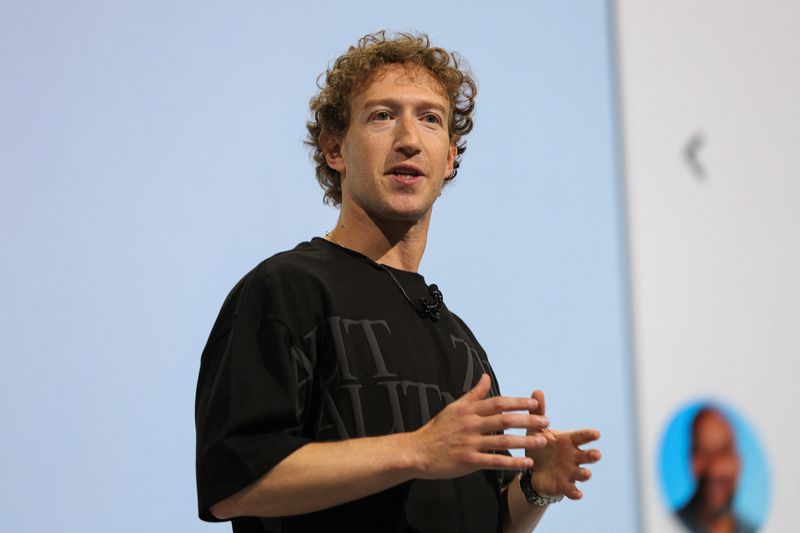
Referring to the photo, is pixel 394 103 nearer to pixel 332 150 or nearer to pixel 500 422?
pixel 332 150

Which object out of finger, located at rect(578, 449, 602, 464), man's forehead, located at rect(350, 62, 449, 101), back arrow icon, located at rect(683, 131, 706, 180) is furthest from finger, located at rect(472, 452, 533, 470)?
back arrow icon, located at rect(683, 131, 706, 180)

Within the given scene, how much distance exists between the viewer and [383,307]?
3.61 feet

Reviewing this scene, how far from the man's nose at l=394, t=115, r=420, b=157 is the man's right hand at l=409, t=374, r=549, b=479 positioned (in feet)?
1.38

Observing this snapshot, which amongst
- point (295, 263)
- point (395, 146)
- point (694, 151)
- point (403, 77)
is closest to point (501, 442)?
point (295, 263)

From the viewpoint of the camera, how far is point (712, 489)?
49.0 inches

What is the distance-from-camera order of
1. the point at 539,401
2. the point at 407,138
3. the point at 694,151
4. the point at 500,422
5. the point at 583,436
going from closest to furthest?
the point at 500,422 → the point at 539,401 → the point at 583,436 → the point at 407,138 → the point at 694,151

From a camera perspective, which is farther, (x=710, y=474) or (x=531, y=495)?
(x=710, y=474)

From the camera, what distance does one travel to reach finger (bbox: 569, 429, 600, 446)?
1039mm

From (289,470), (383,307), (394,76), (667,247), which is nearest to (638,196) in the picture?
(667,247)

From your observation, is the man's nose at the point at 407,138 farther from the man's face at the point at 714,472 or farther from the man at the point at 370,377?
the man's face at the point at 714,472

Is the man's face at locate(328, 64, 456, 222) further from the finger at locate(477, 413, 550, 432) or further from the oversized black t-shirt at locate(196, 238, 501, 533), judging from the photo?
the finger at locate(477, 413, 550, 432)

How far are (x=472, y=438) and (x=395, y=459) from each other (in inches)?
3.1

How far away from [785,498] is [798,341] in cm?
27

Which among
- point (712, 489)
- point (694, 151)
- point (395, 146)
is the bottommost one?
point (712, 489)
